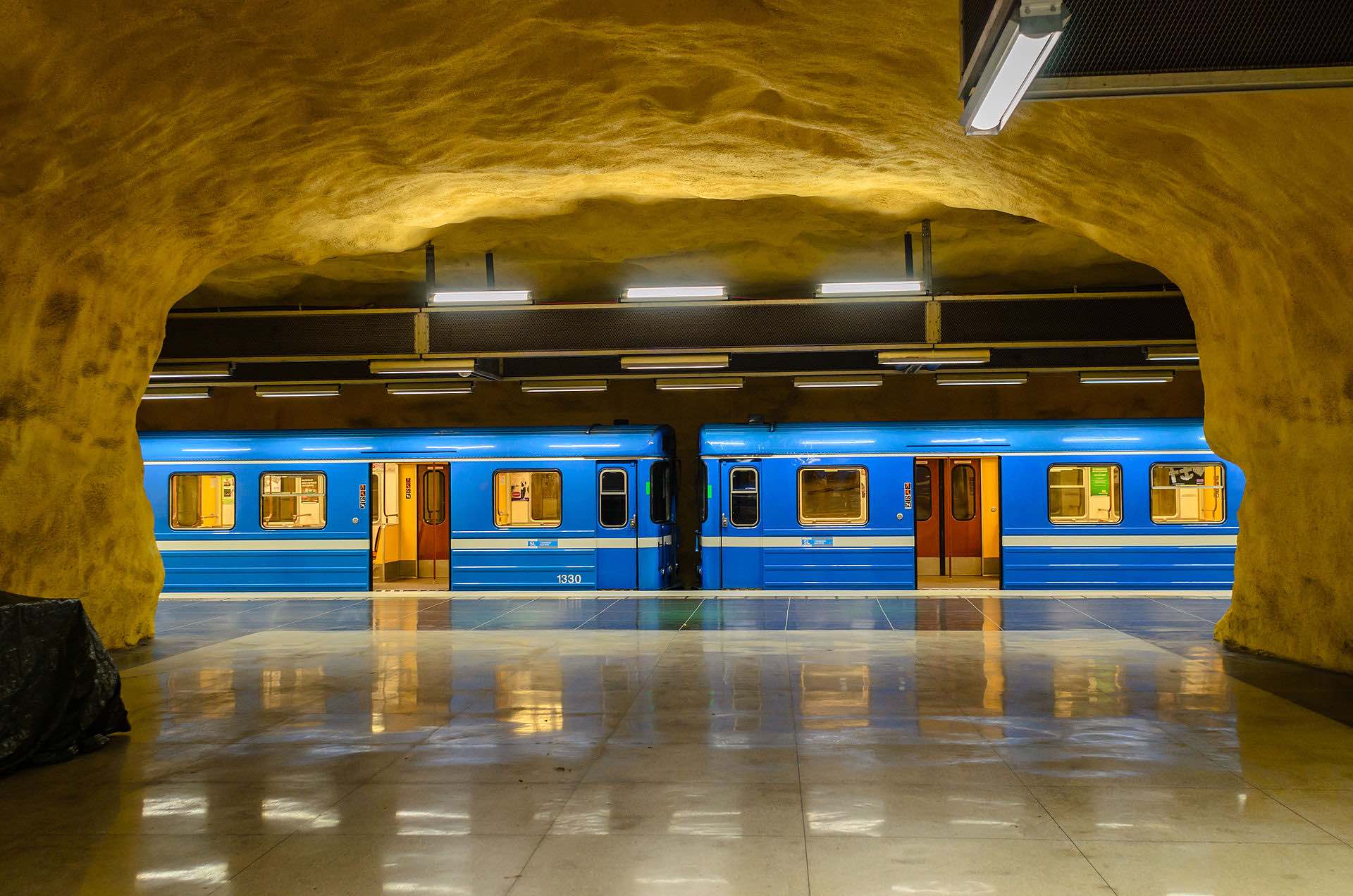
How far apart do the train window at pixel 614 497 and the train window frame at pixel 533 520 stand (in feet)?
1.96

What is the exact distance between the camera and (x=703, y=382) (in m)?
15.4

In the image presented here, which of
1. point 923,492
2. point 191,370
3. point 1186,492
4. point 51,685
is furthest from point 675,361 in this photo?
point 923,492

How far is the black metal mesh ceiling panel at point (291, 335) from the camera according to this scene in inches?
459

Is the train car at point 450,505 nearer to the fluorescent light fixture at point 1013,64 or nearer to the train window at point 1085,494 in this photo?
the train window at point 1085,494

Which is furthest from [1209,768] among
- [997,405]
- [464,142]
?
[997,405]

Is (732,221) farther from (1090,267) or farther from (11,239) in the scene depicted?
(11,239)

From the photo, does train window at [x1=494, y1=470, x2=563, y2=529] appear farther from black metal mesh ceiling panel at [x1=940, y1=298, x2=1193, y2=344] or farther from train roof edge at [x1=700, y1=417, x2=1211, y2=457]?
black metal mesh ceiling panel at [x1=940, y1=298, x2=1193, y2=344]

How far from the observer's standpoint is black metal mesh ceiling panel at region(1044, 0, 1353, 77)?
3467 mm

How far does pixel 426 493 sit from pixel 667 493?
21.0ft

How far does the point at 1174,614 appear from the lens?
1216 centimetres

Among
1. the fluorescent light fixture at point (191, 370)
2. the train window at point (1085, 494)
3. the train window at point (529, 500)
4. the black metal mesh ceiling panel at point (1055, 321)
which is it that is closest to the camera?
→ the black metal mesh ceiling panel at point (1055, 321)

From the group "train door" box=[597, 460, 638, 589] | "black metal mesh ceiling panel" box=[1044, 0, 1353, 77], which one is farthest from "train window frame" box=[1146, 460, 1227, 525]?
"black metal mesh ceiling panel" box=[1044, 0, 1353, 77]

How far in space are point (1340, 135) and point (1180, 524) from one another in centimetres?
982

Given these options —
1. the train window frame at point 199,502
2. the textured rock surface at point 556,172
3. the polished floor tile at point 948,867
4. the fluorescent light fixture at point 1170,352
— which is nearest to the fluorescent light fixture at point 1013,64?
the textured rock surface at point 556,172
